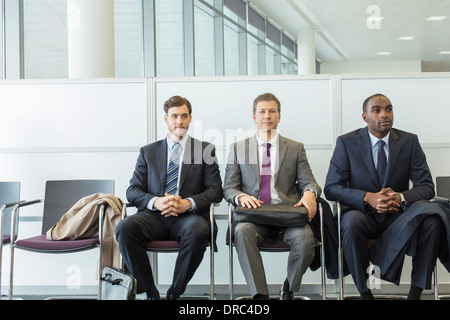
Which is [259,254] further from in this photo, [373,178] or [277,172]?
[373,178]

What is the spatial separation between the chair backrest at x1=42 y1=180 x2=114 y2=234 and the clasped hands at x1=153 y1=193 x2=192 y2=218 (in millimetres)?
533

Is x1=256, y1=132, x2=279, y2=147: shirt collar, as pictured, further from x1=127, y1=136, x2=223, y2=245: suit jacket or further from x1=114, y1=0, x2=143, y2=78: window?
x1=114, y1=0, x2=143, y2=78: window

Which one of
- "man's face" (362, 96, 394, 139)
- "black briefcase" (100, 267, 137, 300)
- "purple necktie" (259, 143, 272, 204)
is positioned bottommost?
"black briefcase" (100, 267, 137, 300)

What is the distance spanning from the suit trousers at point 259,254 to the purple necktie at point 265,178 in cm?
34

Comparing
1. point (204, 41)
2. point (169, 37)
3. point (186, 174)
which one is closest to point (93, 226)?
point (186, 174)

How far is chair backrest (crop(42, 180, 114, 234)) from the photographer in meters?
3.26

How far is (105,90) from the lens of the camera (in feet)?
11.8

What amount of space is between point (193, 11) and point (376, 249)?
15.5 ft

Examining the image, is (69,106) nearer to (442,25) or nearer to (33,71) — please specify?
(33,71)

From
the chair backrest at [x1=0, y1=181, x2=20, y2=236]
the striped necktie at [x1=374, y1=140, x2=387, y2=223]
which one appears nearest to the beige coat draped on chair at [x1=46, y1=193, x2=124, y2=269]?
the chair backrest at [x1=0, y1=181, x2=20, y2=236]

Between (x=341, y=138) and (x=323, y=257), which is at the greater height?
(x=341, y=138)

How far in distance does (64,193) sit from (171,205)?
3.06 feet

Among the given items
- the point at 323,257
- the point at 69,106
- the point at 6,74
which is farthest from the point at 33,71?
the point at 323,257

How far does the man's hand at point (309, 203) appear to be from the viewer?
278 centimetres
